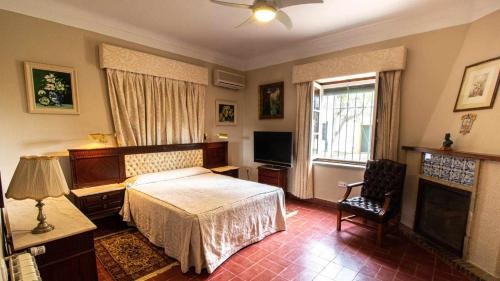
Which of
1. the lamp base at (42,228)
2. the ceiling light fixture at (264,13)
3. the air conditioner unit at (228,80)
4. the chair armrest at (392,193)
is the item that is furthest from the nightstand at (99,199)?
the chair armrest at (392,193)

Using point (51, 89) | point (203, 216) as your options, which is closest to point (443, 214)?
point (203, 216)

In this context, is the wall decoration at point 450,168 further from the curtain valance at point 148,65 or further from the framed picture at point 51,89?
the framed picture at point 51,89

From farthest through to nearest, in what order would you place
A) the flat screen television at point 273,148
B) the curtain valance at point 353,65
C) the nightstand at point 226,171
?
the nightstand at point 226,171 < the flat screen television at point 273,148 < the curtain valance at point 353,65

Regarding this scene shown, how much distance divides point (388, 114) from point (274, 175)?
7.19ft

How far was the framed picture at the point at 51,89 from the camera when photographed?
104 inches

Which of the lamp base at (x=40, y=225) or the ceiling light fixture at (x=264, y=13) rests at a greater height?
the ceiling light fixture at (x=264, y=13)

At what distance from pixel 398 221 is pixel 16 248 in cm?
404

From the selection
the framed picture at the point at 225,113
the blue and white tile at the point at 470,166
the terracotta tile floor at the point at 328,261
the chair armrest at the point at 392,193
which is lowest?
the terracotta tile floor at the point at 328,261

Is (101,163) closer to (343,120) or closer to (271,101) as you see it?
(271,101)

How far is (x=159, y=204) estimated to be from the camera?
8.36 ft

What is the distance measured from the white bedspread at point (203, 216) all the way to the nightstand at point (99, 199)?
12cm

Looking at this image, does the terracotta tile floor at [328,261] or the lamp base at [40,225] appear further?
the terracotta tile floor at [328,261]

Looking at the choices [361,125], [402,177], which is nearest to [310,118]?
[361,125]

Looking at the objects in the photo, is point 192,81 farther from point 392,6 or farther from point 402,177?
point 402,177
